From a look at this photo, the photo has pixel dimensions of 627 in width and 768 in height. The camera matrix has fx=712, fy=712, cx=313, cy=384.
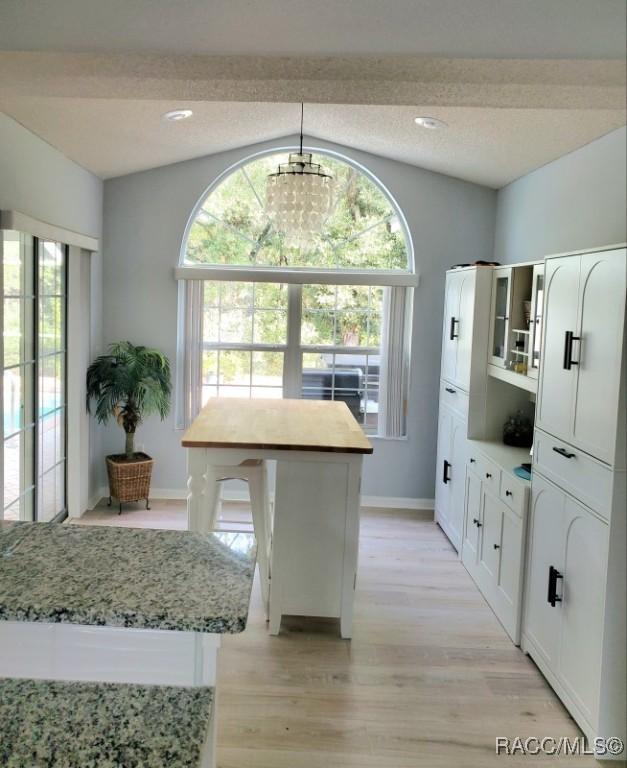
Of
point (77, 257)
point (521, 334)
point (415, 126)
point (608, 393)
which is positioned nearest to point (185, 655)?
point (608, 393)

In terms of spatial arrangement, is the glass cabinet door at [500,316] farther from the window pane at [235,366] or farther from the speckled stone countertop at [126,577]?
the speckled stone countertop at [126,577]

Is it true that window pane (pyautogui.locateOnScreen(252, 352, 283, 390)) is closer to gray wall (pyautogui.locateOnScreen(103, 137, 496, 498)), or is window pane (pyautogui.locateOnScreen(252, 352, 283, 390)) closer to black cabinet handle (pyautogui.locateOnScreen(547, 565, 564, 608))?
gray wall (pyautogui.locateOnScreen(103, 137, 496, 498))

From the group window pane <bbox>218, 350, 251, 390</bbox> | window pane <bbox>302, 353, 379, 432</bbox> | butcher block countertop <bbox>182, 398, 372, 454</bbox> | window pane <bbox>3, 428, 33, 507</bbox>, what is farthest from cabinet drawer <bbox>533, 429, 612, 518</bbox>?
window pane <bbox>218, 350, 251, 390</bbox>

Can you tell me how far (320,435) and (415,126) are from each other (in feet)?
6.03

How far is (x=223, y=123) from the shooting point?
13.5 feet

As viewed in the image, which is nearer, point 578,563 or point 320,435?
point 578,563

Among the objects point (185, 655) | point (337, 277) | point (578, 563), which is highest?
point (337, 277)

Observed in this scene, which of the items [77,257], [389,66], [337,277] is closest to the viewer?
[389,66]

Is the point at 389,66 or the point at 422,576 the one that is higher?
the point at 389,66

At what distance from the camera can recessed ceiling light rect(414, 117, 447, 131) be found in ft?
12.0

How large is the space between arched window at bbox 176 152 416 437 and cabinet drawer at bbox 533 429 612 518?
7.54 feet

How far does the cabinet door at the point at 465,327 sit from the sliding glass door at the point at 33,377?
7.95 ft

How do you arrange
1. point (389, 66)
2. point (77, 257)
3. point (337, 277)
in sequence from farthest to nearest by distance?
point (337, 277)
point (77, 257)
point (389, 66)

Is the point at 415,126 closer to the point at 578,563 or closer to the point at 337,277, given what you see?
the point at 337,277
